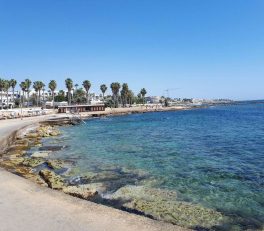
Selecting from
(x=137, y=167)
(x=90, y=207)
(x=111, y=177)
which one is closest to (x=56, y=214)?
(x=90, y=207)

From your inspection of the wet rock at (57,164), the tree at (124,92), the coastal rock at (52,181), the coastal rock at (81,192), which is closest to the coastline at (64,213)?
the coastal rock at (81,192)

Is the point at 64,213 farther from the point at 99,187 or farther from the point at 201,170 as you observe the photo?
the point at 201,170

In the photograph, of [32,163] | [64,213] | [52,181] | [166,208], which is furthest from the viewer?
Result: [32,163]

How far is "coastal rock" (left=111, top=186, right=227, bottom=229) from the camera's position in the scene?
12.4 metres

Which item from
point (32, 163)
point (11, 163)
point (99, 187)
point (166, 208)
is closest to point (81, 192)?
point (99, 187)

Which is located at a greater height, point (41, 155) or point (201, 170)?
point (201, 170)

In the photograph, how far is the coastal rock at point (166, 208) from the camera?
1245 centimetres

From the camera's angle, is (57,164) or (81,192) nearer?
(81,192)

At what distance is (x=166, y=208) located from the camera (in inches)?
547

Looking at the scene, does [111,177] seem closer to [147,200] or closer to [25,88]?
[147,200]

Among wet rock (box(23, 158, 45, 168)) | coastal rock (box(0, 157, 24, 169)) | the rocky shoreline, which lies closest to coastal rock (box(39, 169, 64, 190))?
the rocky shoreline

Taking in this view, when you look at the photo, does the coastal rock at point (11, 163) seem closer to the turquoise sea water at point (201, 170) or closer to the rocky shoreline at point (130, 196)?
the rocky shoreline at point (130, 196)

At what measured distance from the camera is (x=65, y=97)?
177250mm

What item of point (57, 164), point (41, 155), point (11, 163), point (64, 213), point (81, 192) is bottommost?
point (41, 155)
